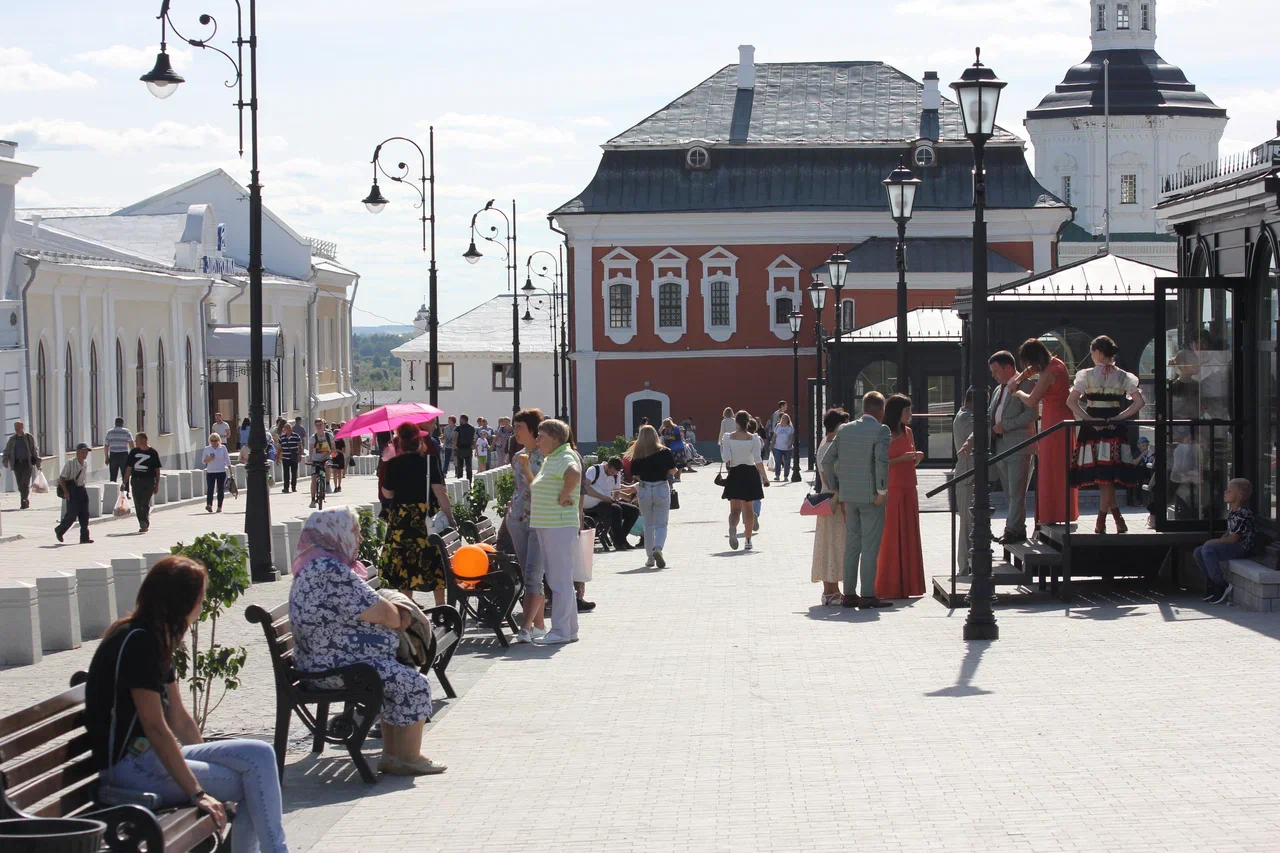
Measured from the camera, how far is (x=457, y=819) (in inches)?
299

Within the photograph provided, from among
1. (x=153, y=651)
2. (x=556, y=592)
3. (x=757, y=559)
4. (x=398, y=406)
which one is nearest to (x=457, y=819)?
(x=153, y=651)

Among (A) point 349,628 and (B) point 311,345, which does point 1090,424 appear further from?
(B) point 311,345

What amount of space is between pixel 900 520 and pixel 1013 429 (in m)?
1.35

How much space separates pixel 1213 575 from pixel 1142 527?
1.62 m

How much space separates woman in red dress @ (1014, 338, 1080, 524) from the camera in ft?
48.2

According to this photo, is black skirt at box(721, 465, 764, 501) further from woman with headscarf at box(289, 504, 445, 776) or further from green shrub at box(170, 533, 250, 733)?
woman with headscarf at box(289, 504, 445, 776)

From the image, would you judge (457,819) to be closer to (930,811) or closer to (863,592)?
(930,811)

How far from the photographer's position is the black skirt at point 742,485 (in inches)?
843

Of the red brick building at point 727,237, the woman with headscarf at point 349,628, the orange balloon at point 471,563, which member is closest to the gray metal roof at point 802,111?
the red brick building at point 727,237

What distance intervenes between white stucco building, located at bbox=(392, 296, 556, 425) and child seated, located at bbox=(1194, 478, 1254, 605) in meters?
78.6

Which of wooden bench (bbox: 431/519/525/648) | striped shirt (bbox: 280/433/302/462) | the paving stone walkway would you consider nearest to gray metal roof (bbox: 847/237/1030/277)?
striped shirt (bbox: 280/433/302/462)

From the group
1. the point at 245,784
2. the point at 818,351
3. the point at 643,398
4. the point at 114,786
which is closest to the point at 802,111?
the point at 643,398

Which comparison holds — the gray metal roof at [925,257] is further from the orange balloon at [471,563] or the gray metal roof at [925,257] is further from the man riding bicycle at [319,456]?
the orange balloon at [471,563]

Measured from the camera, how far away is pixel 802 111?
6456cm
